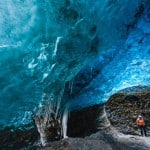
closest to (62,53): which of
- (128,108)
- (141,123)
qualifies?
(141,123)

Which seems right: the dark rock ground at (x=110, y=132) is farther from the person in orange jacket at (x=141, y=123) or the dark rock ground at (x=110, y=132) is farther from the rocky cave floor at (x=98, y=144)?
the person in orange jacket at (x=141, y=123)

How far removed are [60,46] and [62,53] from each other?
35cm

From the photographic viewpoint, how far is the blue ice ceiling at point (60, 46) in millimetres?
8148

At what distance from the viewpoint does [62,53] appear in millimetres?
9586

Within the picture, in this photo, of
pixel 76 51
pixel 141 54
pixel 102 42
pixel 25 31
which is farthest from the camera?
pixel 141 54

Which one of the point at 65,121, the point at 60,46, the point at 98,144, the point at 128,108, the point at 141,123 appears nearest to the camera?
the point at 60,46

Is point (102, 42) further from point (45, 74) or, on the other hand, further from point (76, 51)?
point (45, 74)

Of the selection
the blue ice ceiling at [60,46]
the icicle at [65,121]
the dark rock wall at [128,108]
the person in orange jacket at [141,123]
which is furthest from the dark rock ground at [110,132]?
the blue ice ceiling at [60,46]

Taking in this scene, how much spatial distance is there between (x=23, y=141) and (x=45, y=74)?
4055 millimetres

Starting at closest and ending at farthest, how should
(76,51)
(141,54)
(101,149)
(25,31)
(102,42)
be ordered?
(25,31) < (101,149) < (76,51) < (102,42) < (141,54)

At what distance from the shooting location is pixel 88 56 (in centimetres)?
1063

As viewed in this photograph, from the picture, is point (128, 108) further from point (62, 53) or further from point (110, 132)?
point (62, 53)

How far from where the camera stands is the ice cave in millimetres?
8234

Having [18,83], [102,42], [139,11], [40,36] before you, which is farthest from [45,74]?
[139,11]
